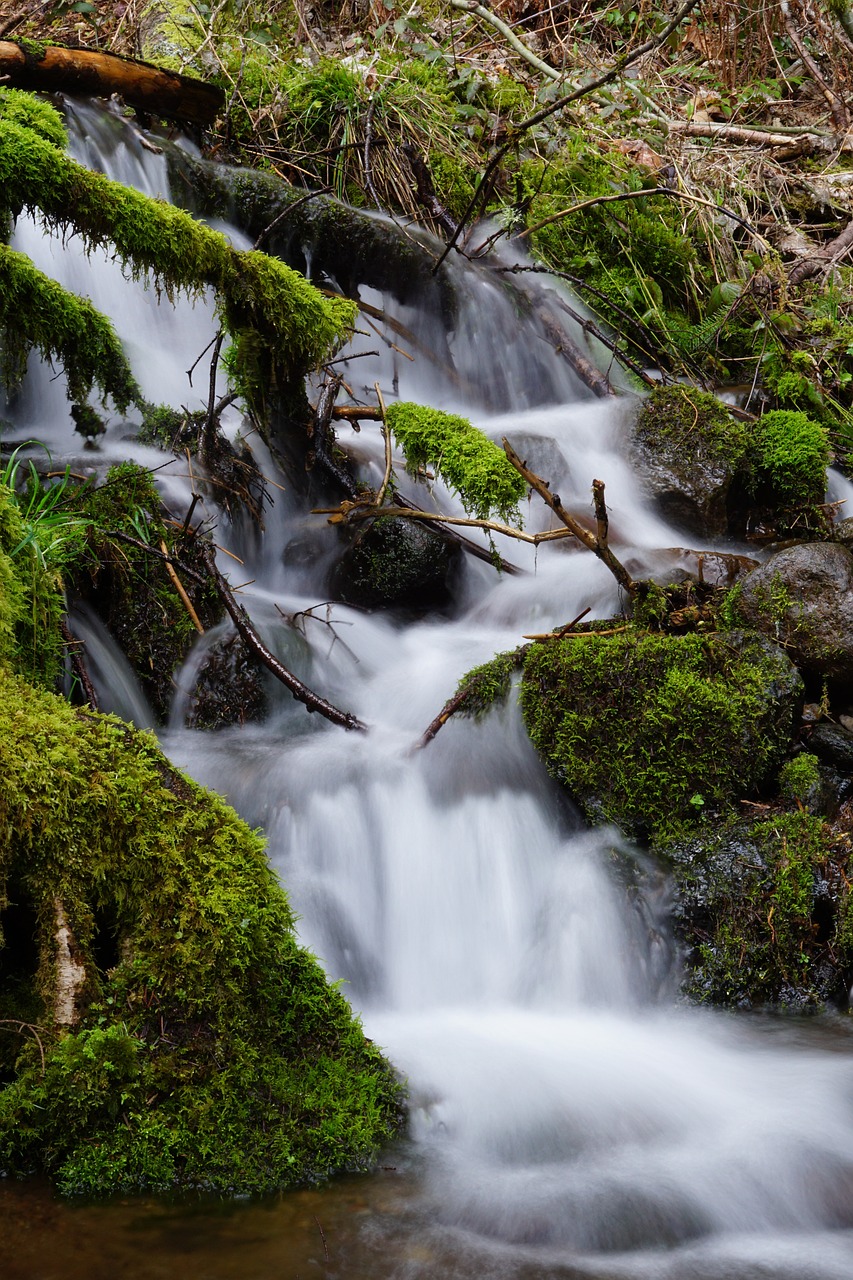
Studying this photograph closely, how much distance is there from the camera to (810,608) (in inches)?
172

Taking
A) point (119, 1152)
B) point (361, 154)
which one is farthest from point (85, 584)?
point (361, 154)

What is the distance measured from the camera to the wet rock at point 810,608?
4.36 metres

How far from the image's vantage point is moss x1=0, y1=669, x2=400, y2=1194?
225cm

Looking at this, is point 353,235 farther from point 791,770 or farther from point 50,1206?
point 50,1206

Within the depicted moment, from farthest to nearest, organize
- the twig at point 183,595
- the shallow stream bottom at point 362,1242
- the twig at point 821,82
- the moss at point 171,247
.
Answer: the twig at point 821,82 → the twig at point 183,595 → the moss at point 171,247 → the shallow stream bottom at point 362,1242

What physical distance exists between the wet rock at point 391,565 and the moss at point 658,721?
133 cm

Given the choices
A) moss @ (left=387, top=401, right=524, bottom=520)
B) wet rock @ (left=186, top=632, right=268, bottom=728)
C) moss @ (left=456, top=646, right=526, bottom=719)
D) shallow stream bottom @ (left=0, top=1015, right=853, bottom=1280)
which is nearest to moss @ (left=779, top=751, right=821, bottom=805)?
moss @ (left=456, top=646, right=526, bottom=719)

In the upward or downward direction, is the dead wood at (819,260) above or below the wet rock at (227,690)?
above

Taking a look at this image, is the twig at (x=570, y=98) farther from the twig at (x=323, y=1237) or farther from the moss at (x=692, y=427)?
the twig at (x=323, y=1237)

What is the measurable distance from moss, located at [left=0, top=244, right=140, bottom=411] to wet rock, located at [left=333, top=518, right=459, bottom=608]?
1.55 metres

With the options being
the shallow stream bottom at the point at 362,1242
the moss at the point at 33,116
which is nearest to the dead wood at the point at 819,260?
the moss at the point at 33,116

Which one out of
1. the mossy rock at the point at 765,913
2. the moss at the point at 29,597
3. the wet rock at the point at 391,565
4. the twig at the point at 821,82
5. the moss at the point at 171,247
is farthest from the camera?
the twig at the point at 821,82

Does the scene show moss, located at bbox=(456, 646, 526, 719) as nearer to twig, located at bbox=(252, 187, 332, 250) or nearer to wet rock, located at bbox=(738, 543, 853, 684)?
wet rock, located at bbox=(738, 543, 853, 684)

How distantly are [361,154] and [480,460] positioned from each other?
16.4 ft
